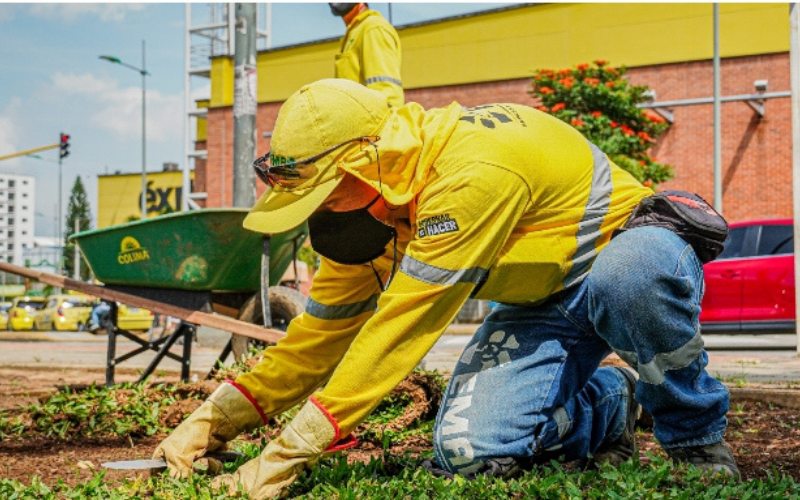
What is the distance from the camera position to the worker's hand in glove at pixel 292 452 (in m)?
2.55

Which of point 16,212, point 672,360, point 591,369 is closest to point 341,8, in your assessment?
point 591,369

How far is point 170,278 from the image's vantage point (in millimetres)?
6656

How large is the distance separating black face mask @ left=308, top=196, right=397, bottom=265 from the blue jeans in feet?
1.85

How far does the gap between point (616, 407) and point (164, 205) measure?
2115 inches

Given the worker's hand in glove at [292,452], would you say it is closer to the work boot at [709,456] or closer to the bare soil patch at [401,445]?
the bare soil patch at [401,445]

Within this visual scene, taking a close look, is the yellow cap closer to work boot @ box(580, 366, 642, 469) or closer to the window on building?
work boot @ box(580, 366, 642, 469)

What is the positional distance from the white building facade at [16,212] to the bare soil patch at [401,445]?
468 feet

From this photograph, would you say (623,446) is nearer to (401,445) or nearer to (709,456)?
(709,456)

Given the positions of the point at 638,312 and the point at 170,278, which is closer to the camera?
the point at 638,312

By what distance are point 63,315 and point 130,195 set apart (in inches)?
1177

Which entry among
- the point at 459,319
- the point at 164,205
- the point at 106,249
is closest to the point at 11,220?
the point at 164,205

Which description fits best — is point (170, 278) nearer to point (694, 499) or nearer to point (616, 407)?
point (616, 407)

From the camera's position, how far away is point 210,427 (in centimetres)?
312

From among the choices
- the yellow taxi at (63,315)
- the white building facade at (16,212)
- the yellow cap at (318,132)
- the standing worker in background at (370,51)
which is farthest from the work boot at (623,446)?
the white building facade at (16,212)
